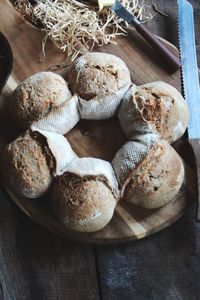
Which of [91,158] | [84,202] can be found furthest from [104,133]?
[84,202]

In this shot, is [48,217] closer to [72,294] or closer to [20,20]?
[72,294]

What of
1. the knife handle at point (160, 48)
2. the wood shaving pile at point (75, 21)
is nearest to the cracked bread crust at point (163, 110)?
the knife handle at point (160, 48)

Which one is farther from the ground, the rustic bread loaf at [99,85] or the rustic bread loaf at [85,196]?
the rustic bread loaf at [99,85]

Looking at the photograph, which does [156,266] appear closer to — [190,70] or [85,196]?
[85,196]

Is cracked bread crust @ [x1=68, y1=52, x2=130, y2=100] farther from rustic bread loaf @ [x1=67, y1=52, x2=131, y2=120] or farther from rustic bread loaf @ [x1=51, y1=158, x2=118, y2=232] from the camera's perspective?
rustic bread loaf @ [x1=51, y1=158, x2=118, y2=232]

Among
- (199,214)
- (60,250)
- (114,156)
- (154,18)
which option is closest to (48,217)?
(60,250)

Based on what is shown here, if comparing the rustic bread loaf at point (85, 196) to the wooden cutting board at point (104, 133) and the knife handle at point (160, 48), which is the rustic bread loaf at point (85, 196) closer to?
the wooden cutting board at point (104, 133)

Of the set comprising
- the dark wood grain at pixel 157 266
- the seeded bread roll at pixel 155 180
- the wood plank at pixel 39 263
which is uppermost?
the seeded bread roll at pixel 155 180
